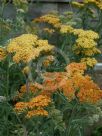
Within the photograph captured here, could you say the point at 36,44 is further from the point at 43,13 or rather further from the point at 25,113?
the point at 43,13

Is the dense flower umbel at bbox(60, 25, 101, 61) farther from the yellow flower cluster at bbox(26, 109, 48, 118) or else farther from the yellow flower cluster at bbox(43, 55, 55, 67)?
the yellow flower cluster at bbox(26, 109, 48, 118)

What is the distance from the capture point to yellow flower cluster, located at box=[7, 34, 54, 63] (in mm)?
4062

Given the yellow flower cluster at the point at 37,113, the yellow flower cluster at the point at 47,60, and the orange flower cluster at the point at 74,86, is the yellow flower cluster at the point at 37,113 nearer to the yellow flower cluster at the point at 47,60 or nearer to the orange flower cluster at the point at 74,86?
the orange flower cluster at the point at 74,86

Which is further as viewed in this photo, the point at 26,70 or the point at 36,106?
the point at 26,70

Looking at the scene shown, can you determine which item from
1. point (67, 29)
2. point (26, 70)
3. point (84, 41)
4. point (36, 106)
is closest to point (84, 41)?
point (84, 41)

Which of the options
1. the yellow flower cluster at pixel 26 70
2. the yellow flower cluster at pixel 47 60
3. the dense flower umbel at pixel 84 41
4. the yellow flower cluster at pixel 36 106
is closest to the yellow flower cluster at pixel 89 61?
the dense flower umbel at pixel 84 41

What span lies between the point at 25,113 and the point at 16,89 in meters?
0.63

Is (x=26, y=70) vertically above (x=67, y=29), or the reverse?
(x=67, y=29)

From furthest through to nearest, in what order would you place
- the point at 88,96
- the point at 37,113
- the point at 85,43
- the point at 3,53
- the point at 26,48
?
the point at 85,43
the point at 3,53
the point at 26,48
the point at 88,96
the point at 37,113

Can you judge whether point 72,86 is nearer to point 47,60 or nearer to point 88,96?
point 88,96

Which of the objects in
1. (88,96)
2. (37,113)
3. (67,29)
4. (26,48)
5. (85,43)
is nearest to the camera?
(37,113)

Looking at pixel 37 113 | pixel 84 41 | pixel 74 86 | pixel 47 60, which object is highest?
pixel 84 41

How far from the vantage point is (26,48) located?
4.12 meters

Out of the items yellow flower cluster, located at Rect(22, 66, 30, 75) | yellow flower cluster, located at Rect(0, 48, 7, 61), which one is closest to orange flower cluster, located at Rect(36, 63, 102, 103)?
yellow flower cluster, located at Rect(22, 66, 30, 75)
